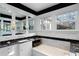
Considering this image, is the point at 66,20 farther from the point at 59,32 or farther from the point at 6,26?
the point at 6,26

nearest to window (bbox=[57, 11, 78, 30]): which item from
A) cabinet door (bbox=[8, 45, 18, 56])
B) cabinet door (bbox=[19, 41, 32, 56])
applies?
cabinet door (bbox=[19, 41, 32, 56])

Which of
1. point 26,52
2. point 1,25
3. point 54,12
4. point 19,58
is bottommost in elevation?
point 26,52

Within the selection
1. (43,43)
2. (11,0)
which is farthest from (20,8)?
(11,0)

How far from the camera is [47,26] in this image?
3641mm

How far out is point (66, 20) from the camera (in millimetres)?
2863

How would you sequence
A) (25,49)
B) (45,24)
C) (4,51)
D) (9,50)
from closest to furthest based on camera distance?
(4,51), (9,50), (25,49), (45,24)

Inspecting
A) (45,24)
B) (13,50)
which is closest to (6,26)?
(13,50)

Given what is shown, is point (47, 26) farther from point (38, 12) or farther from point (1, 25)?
point (1, 25)

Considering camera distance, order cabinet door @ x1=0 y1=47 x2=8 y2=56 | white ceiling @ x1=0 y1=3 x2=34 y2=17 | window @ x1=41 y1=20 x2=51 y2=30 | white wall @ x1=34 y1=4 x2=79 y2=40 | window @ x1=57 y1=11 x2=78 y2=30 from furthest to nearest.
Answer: window @ x1=41 y1=20 x2=51 y2=30
window @ x1=57 y1=11 x2=78 y2=30
white wall @ x1=34 y1=4 x2=79 y2=40
white ceiling @ x1=0 y1=3 x2=34 y2=17
cabinet door @ x1=0 y1=47 x2=8 y2=56

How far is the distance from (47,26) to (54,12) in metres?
0.86

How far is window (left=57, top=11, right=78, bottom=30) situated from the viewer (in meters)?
2.65

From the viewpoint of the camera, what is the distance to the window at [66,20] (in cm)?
265

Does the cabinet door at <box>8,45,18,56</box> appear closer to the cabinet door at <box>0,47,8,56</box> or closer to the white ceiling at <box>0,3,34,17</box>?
the cabinet door at <box>0,47,8,56</box>

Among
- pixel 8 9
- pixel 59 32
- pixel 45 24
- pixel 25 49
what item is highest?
pixel 8 9
